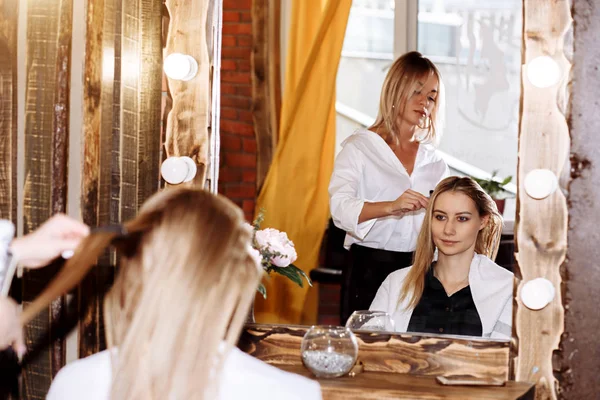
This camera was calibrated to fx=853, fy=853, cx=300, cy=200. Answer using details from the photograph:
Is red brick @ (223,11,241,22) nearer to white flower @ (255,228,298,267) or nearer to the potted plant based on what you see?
white flower @ (255,228,298,267)

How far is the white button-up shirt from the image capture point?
167 centimetres

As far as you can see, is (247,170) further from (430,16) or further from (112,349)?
(112,349)

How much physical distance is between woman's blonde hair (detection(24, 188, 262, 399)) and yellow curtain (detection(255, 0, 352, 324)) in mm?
862

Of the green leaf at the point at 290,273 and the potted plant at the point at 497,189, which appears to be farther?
the green leaf at the point at 290,273

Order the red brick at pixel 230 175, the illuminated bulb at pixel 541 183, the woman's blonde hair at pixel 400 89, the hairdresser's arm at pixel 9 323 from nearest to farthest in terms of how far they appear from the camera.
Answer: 1. the hairdresser's arm at pixel 9 323
2. the illuminated bulb at pixel 541 183
3. the woman's blonde hair at pixel 400 89
4. the red brick at pixel 230 175

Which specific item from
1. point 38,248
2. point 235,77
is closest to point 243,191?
point 235,77

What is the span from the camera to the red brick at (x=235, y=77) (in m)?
1.81

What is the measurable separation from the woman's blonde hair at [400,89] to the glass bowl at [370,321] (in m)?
0.35

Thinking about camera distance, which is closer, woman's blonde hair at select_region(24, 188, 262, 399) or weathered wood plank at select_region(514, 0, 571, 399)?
woman's blonde hair at select_region(24, 188, 262, 399)

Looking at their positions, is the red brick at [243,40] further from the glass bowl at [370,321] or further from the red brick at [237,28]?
the glass bowl at [370,321]

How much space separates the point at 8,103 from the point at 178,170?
384 mm

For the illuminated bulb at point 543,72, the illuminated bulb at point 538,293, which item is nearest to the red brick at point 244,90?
the illuminated bulb at point 543,72

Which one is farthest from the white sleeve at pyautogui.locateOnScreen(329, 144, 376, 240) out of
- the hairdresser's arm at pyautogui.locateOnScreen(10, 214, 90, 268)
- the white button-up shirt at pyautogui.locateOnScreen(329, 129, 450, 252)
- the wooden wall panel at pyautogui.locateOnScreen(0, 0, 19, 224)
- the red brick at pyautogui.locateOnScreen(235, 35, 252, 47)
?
the hairdresser's arm at pyautogui.locateOnScreen(10, 214, 90, 268)

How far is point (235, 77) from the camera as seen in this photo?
1854 mm
